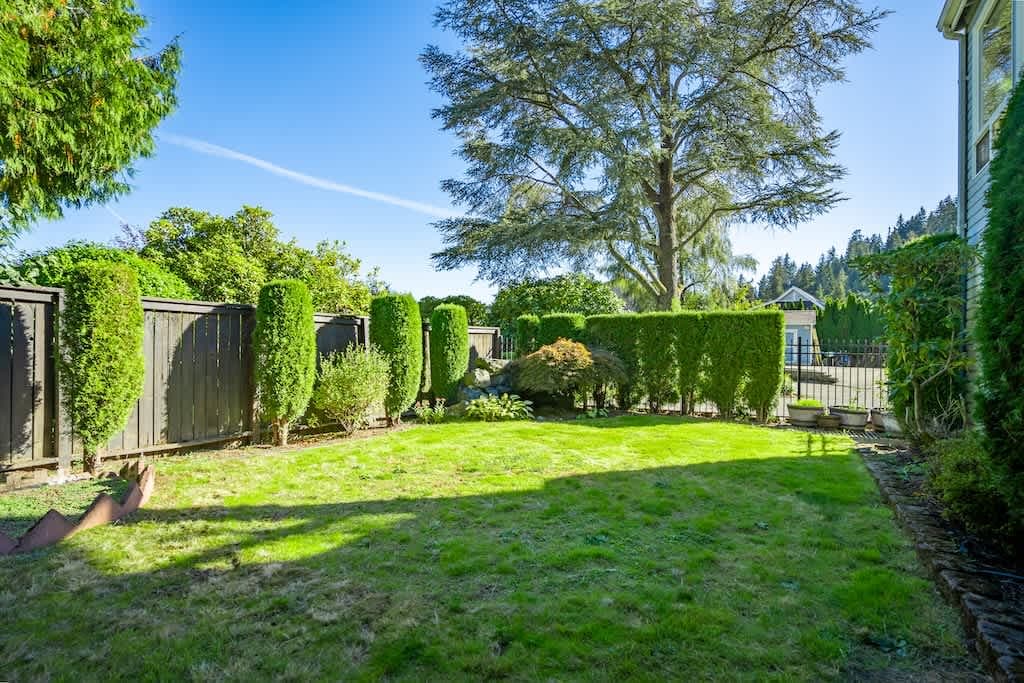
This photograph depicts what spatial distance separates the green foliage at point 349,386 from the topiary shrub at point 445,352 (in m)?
1.92

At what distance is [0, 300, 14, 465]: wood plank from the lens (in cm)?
430

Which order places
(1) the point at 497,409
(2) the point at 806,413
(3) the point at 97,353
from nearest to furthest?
(3) the point at 97,353, (2) the point at 806,413, (1) the point at 497,409

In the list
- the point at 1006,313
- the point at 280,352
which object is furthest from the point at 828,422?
the point at 280,352

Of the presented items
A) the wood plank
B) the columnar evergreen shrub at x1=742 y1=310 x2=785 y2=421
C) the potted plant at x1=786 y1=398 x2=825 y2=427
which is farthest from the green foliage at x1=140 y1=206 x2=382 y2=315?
the potted plant at x1=786 y1=398 x2=825 y2=427

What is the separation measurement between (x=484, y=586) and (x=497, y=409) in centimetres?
626

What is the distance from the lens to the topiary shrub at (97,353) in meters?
4.54

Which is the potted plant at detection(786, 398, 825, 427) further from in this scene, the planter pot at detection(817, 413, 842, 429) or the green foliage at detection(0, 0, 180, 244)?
the green foliage at detection(0, 0, 180, 244)

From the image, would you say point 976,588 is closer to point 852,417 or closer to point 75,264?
point 852,417

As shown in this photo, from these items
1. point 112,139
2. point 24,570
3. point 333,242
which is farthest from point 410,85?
point 24,570

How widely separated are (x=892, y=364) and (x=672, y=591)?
499 centimetres

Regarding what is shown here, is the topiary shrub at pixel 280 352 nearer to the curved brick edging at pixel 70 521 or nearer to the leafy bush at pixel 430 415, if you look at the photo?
the curved brick edging at pixel 70 521

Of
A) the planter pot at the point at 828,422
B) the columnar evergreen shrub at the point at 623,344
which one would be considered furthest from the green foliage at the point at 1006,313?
the columnar evergreen shrub at the point at 623,344

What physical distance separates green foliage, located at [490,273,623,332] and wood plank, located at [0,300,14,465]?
12815mm

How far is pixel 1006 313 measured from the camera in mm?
2506
